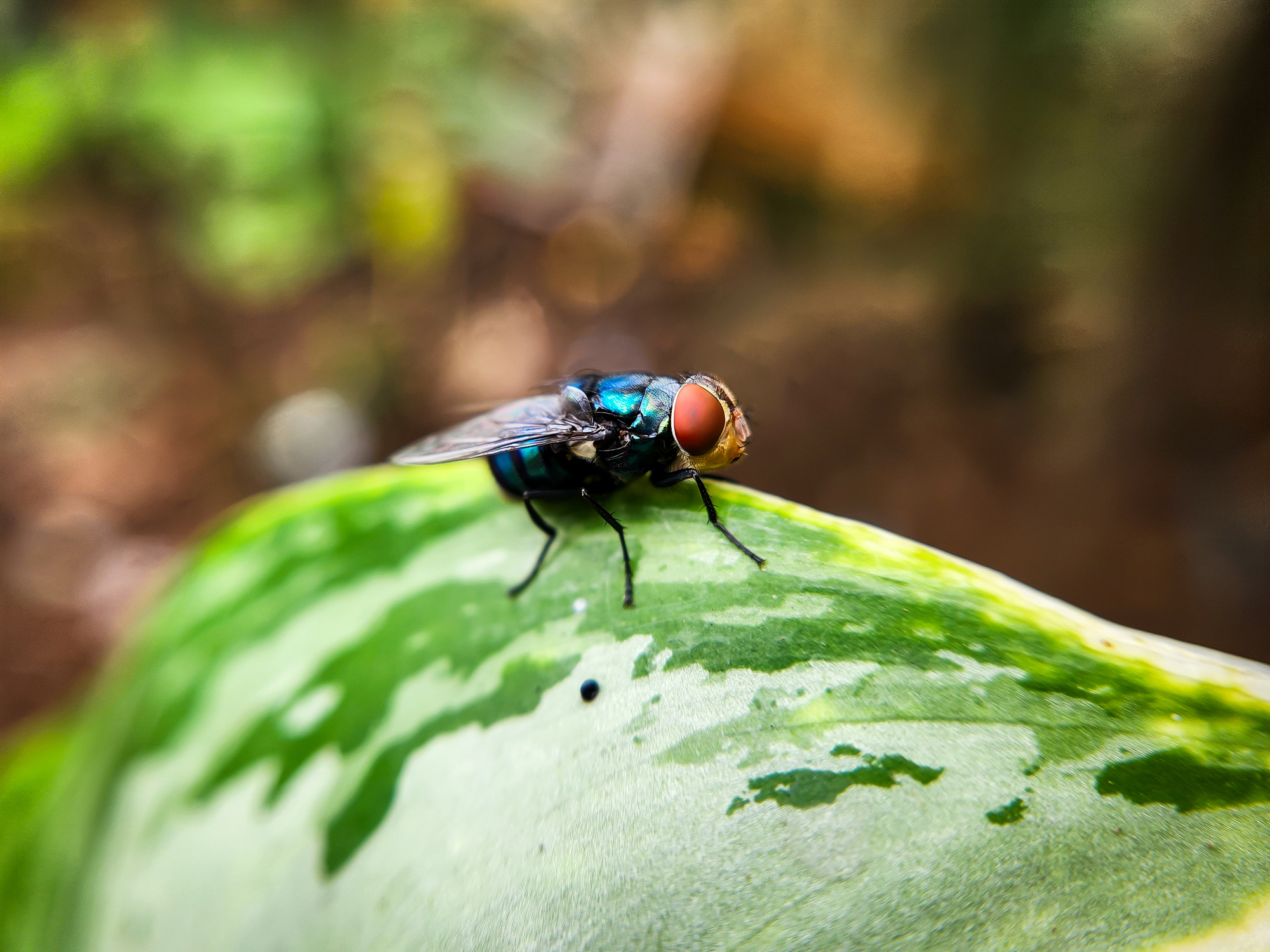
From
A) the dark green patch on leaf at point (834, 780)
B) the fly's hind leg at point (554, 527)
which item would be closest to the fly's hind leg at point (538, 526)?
the fly's hind leg at point (554, 527)

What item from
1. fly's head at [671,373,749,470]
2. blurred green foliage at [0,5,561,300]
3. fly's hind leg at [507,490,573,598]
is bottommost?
fly's hind leg at [507,490,573,598]

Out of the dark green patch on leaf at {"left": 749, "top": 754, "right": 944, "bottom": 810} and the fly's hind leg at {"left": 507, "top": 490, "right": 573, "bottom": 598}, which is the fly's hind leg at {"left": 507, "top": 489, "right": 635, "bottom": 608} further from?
the dark green patch on leaf at {"left": 749, "top": 754, "right": 944, "bottom": 810}

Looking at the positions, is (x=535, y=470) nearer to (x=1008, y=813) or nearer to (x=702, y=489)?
(x=702, y=489)

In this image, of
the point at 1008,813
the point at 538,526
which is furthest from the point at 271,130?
the point at 1008,813

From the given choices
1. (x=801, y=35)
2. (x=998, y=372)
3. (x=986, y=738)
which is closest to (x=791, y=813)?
(x=986, y=738)

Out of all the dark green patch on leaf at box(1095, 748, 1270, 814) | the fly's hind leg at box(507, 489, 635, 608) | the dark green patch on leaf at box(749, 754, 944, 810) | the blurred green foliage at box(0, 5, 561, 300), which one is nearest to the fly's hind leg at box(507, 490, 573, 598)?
the fly's hind leg at box(507, 489, 635, 608)

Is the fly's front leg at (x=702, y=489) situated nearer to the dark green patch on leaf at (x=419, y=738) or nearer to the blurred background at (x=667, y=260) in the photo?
the dark green patch on leaf at (x=419, y=738)
